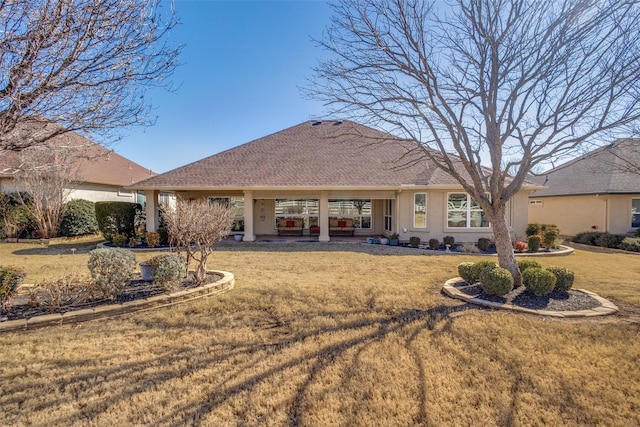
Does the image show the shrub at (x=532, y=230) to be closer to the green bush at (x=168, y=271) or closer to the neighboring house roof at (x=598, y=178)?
the neighboring house roof at (x=598, y=178)

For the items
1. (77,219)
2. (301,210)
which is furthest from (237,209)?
(77,219)

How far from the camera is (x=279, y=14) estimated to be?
9.23 metres

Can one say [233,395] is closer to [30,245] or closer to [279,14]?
[279,14]

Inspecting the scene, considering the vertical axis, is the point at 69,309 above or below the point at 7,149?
below

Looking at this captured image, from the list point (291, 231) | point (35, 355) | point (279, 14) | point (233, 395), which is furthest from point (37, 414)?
point (291, 231)

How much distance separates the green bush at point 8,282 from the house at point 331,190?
9.28m

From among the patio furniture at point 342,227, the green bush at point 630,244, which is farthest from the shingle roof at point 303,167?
the green bush at point 630,244

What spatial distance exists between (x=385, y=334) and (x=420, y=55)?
6.03 metres

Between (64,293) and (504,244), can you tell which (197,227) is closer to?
(64,293)

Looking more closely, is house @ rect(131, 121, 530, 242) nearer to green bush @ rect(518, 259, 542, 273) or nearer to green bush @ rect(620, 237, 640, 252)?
green bush @ rect(620, 237, 640, 252)

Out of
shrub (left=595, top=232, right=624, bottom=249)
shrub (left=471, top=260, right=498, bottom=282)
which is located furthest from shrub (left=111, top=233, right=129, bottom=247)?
shrub (left=595, top=232, right=624, bottom=249)

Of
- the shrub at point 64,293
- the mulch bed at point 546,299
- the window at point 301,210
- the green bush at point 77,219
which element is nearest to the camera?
the shrub at point 64,293

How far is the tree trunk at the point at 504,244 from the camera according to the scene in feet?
22.1

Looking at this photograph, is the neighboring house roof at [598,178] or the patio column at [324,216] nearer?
the patio column at [324,216]
